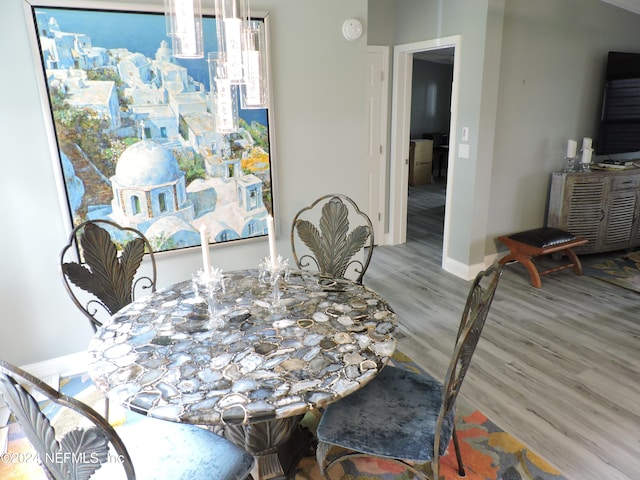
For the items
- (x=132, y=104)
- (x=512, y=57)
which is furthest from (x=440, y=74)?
(x=132, y=104)

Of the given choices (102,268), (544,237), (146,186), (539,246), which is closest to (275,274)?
(102,268)

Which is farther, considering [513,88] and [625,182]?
[625,182]

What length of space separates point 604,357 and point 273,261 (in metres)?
2.26

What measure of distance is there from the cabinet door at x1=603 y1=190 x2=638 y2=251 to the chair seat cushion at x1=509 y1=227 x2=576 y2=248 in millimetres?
676

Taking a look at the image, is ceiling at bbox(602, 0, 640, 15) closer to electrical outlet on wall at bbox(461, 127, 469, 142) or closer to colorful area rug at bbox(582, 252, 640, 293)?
electrical outlet on wall at bbox(461, 127, 469, 142)

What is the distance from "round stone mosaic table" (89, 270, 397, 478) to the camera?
1.30m

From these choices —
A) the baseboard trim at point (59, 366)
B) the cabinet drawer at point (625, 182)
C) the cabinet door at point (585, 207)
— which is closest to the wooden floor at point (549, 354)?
the cabinet door at point (585, 207)

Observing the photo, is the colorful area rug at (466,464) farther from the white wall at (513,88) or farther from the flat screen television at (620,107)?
the flat screen television at (620,107)

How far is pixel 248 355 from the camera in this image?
152 cm

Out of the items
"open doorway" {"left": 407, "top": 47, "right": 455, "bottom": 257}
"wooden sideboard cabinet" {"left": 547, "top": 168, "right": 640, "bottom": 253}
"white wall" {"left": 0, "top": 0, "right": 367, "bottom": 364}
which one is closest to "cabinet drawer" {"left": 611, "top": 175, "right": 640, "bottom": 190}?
"wooden sideboard cabinet" {"left": 547, "top": 168, "right": 640, "bottom": 253}

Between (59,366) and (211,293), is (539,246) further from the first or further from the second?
(59,366)

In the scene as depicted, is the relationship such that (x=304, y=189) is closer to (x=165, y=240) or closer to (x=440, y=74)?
(x=165, y=240)

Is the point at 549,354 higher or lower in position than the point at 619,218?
lower

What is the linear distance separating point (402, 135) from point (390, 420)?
139 inches
